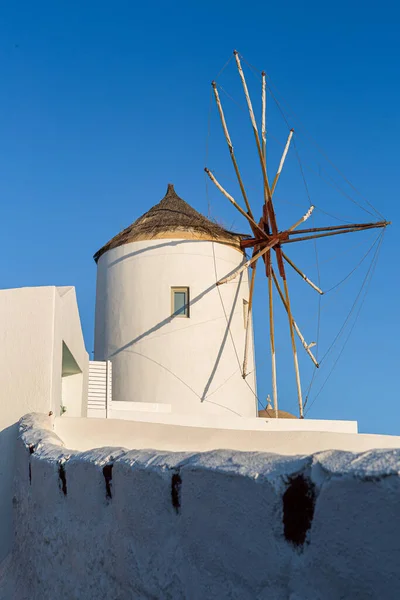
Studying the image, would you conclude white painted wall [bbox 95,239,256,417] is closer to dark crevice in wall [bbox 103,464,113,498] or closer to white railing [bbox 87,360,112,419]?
white railing [bbox 87,360,112,419]

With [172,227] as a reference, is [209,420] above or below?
below

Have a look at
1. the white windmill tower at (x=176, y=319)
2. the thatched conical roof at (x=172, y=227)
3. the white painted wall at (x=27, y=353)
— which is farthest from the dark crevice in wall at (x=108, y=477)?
the thatched conical roof at (x=172, y=227)

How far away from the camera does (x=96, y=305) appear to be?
51.9 feet

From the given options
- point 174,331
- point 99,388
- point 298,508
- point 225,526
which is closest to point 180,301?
point 174,331

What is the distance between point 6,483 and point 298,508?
398cm

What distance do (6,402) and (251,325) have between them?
10.3 m

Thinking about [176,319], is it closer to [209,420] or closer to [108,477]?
[209,420]

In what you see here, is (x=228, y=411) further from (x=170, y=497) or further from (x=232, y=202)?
(x=170, y=497)

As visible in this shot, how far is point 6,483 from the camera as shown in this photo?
5199mm

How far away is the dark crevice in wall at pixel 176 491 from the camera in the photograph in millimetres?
2195

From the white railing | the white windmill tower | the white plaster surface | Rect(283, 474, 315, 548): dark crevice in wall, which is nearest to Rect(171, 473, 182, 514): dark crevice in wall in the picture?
Rect(283, 474, 315, 548): dark crevice in wall

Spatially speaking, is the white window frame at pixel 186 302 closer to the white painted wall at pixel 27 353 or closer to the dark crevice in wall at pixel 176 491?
the white painted wall at pixel 27 353

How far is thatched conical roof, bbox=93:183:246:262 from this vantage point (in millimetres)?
15023

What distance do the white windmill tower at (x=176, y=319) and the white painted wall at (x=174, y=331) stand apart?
0.07 feet
